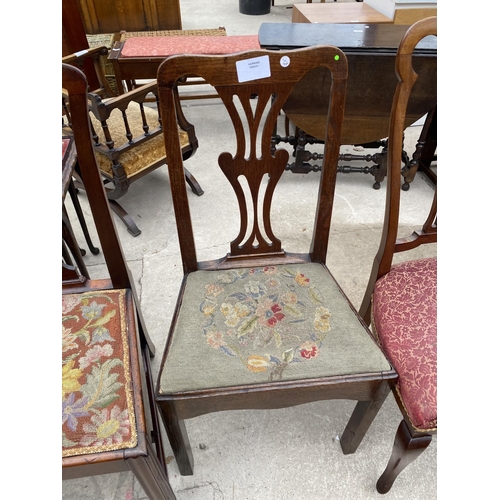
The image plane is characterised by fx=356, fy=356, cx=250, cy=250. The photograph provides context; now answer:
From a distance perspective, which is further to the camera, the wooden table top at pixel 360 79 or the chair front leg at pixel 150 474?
the wooden table top at pixel 360 79

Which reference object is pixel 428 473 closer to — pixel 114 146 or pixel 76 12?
pixel 114 146

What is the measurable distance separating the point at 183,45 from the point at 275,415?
2.50 metres

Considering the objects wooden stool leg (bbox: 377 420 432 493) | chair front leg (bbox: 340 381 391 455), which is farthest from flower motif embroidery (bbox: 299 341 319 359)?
wooden stool leg (bbox: 377 420 432 493)

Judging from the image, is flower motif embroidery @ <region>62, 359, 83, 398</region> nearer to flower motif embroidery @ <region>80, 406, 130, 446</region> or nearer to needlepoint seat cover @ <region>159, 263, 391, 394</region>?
flower motif embroidery @ <region>80, 406, 130, 446</region>

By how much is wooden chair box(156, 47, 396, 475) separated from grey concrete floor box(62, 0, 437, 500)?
0.16 meters

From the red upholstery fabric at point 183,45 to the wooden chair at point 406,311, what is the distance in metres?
2.00

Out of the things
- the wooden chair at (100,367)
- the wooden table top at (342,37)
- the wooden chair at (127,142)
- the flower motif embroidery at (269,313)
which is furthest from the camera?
the wooden table top at (342,37)

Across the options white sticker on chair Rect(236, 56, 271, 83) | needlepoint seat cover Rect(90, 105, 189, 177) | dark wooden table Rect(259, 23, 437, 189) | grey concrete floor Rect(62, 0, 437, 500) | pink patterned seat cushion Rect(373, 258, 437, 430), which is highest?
white sticker on chair Rect(236, 56, 271, 83)

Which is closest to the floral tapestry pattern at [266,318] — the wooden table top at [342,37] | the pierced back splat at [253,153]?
the pierced back splat at [253,153]

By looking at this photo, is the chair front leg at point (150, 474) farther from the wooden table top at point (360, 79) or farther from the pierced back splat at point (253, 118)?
the wooden table top at point (360, 79)

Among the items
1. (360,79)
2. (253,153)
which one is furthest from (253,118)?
(360,79)

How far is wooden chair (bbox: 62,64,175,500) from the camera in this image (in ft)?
2.35

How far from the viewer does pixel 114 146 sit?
181 centimetres

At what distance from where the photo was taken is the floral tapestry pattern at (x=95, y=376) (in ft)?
2.38
